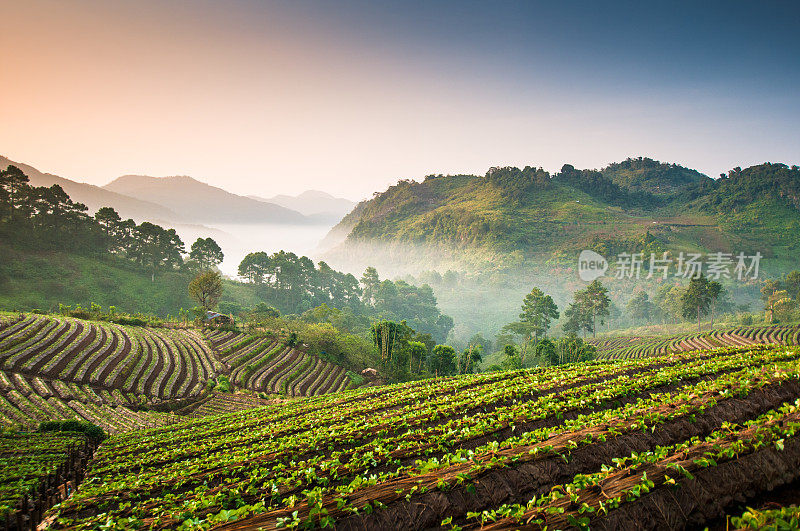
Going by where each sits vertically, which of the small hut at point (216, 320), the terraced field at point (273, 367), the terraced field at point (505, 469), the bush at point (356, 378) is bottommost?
the bush at point (356, 378)

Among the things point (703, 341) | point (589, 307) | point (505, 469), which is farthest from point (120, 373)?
point (589, 307)

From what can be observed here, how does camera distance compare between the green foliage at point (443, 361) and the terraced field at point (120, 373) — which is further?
the green foliage at point (443, 361)

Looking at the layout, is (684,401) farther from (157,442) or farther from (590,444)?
(157,442)

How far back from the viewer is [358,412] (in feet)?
48.1

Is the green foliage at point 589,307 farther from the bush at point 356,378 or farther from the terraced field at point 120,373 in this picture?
the terraced field at point 120,373

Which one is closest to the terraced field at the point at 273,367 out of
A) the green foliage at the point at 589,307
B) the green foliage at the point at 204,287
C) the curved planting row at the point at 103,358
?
the curved planting row at the point at 103,358

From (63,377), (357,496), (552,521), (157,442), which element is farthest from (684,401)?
(63,377)

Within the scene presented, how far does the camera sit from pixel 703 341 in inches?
2197

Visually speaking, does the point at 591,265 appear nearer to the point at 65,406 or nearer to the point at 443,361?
the point at 443,361

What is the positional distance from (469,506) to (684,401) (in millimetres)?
7242

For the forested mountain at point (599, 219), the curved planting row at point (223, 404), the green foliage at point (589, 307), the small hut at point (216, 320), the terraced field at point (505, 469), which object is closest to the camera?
the terraced field at point (505, 469)

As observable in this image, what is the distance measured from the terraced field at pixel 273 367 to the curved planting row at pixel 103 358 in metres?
3.31

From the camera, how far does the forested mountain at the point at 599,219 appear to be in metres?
123

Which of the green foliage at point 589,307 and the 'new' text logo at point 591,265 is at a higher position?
the 'new' text logo at point 591,265
